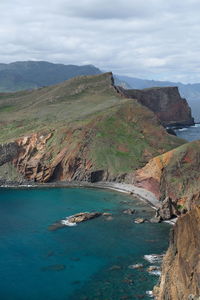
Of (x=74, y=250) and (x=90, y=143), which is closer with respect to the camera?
(x=74, y=250)

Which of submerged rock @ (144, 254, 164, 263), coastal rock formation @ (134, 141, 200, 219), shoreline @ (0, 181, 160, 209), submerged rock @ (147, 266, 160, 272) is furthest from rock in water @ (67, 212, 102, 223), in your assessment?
submerged rock @ (147, 266, 160, 272)

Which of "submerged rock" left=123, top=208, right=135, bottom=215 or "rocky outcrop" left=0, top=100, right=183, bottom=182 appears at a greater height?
"rocky outcrop" left=0, top=100, right=183, bottom=182

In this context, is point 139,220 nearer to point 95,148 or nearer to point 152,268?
point 152,268

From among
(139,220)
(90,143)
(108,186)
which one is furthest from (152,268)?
(90,143)

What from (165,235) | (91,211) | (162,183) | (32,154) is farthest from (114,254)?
(32,154)

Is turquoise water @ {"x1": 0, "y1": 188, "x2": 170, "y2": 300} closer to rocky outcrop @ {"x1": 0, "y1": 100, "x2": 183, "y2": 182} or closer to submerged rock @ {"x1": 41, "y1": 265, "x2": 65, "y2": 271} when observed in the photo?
submerged rock @ {"x1": 41, "y1": 265, "x2": 65, "y2": 271}

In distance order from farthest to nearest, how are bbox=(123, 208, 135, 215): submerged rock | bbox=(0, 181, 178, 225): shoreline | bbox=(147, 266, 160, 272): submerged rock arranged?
bbox=(0, 181, 178, 225): shoreline, bbox=(123, 208, 135, 215): submerged rock, bbox=(147, 266, 160, 272): submerged rock

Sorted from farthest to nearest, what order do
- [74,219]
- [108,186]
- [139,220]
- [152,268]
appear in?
[108,186] < [74,219] < [139,220] < [152,268]

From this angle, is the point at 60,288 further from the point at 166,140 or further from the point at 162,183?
the point at 166,140
